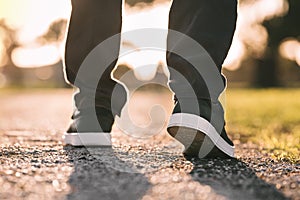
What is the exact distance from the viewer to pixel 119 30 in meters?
2.39

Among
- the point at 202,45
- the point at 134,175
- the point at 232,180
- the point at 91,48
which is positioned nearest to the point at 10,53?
the point at 91,48

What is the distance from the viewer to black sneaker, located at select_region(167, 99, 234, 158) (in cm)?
194

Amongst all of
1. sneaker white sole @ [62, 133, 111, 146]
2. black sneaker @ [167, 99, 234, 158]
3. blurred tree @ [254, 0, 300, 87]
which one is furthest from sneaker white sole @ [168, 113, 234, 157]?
blurred tree @ [254, 0, 300, 87]

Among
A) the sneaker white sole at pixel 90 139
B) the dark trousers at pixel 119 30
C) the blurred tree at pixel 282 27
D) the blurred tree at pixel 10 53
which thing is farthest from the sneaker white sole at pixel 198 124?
the blurred tree at pixel 10 53

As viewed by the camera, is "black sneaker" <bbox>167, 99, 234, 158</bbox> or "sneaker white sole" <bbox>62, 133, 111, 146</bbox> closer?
"black sneaker" <bbox>167, 99, 234, 158</bbox>

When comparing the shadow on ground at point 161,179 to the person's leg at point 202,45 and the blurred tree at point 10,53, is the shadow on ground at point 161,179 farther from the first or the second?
the blurred tree at point 10,53

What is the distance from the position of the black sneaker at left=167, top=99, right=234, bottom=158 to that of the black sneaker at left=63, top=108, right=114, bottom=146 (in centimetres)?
44

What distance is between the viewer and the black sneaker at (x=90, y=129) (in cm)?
231

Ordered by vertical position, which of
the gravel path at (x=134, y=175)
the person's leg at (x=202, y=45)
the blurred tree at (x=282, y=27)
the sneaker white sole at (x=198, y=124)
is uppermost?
the person's leg at (x=202, y=45)

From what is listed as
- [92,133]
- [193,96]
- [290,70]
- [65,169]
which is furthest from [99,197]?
[290,70]

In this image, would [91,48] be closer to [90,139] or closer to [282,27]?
[90,139]

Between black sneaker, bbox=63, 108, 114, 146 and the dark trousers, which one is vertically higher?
the dark trousers

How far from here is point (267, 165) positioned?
6.41ft

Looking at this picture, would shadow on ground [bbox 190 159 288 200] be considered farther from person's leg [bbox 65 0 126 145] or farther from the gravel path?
person's leg [bbox 65 0 126 145]
